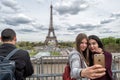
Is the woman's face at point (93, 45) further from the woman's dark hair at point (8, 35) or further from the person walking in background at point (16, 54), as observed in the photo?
the woman's dark hair at point (8, 35)

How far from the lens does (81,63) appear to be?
2.37 m

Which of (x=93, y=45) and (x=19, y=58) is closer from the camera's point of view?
(x=93, y=45)

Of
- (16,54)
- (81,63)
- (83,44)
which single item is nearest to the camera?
(81,63)

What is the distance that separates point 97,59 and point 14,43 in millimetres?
2078

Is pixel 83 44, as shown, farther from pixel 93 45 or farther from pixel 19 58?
pixel 19 58

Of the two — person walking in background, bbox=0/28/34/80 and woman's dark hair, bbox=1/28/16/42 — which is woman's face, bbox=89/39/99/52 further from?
woman's dark hair, bbox=1/28/16/42

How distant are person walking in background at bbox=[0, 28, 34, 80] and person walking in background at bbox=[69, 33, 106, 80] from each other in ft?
2.96

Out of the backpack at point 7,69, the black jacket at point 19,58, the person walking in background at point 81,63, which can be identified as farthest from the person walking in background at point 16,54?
the person walking in background at point 81,63

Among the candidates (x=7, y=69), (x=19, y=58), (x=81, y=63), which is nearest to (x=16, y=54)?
(x=19, y=58)

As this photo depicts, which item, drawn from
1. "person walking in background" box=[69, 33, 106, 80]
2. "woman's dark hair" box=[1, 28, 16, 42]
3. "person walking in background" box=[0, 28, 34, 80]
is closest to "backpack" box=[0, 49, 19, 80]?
"person walking in background" box=[0, 28, 34, 80]

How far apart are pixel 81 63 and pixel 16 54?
114cm

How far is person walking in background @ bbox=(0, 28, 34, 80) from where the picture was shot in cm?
316

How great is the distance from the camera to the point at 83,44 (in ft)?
8.91

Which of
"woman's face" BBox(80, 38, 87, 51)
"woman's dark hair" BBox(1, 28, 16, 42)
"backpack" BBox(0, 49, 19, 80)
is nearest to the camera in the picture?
"woman's face" BBox(80, 38, 87, 51)
